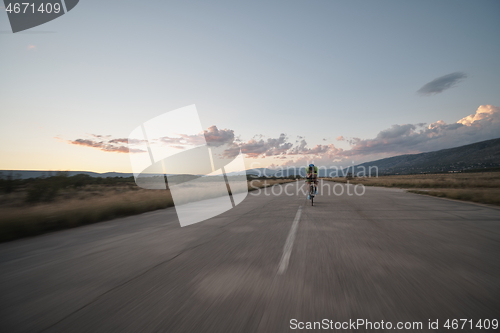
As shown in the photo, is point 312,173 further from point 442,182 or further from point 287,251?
point 442,182

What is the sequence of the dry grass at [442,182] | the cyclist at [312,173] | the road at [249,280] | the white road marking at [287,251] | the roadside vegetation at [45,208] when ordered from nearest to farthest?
the road at [249,280] → the white road marking at [287,251] → the roadside vegetation at [45,208] → the cyclist at [312,173] → the dry grass at [442,182]

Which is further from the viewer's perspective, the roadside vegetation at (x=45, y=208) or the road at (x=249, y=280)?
the roadside vegetation at (x=45, y=208)

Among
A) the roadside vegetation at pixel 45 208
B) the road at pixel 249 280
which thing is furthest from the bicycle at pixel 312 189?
the roadside vegetation at pixel 45 208

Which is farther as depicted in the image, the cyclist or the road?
the cyclist

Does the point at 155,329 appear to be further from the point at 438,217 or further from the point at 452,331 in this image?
the point at 438,217

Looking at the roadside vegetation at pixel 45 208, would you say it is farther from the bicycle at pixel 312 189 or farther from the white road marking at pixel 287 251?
the bicycle at pixel 312 189

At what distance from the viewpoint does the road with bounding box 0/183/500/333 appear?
7.46 feet

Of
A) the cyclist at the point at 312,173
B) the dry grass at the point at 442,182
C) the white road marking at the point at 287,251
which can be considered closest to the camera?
the white road marking at the point at 287,251

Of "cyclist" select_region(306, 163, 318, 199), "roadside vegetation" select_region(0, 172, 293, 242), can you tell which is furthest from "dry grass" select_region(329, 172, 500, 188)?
"roadside vegetation" select_region(0, 172, 293, 242)

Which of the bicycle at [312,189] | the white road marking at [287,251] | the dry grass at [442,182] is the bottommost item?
the dry grass at [442,182]

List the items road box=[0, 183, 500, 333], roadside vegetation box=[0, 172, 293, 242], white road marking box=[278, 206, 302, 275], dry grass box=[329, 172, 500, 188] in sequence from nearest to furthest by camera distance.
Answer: road box=[0, 183, 500, 333] → white road marking box=[278, 206, 302, 275] → roadside vegetation box=[0, 172, 293, 242] → dry grass box=[329, 172, 500, 188]

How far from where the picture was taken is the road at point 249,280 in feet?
7.46

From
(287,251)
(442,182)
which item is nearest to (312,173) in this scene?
(287,251)

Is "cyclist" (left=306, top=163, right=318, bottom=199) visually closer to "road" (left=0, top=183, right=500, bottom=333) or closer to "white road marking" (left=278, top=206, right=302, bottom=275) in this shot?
"white road marking" (left=278, top=206, right=302, bottom=275)
